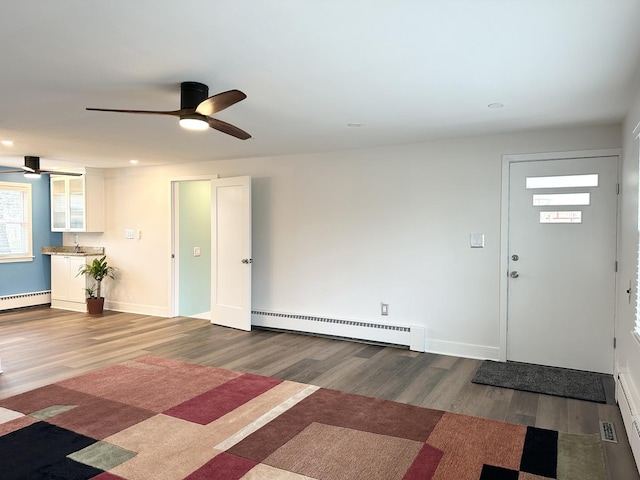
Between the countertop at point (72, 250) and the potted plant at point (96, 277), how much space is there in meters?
0.24

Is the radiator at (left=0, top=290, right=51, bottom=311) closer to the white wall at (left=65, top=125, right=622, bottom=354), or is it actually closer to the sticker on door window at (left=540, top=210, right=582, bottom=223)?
the white wall at (left=65, top=125, right=622, bottom=354)

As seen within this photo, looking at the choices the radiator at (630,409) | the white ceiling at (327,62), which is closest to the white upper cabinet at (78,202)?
the white ceiling at (327,62)

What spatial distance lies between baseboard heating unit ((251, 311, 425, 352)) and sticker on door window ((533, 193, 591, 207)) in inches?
70.7

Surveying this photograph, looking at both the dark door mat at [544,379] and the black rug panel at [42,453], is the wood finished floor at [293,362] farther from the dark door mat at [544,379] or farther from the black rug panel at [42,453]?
the black rug panel at [42,453]

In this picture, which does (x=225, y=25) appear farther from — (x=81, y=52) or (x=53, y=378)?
(x=53, y=378)

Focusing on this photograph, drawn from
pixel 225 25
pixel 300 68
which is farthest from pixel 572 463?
pixel 225 25

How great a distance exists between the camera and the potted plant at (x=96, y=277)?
696 cm

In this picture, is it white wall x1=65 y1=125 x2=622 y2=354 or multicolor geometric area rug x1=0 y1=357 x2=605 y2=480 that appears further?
white wall x1=65 y1=125 x2=622 y2=354

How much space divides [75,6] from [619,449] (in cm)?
380

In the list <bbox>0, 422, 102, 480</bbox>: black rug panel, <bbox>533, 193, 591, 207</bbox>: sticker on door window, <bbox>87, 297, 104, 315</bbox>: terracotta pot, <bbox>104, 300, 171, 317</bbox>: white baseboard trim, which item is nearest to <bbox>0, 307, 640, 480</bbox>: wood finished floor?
<bbox>104, 300, 171, 317</bbox>: white baseboard trim

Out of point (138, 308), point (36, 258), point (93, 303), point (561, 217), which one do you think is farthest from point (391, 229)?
point (36, 258)

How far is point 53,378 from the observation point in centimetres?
398

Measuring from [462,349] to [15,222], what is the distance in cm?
705

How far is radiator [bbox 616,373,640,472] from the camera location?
8.26 ft
